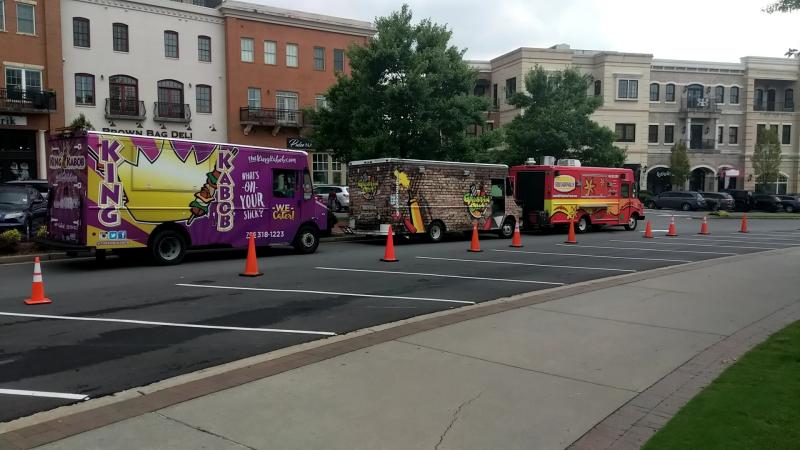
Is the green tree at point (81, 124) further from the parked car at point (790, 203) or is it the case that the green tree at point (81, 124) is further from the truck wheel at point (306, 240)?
A: the parked car at point (790, 203)

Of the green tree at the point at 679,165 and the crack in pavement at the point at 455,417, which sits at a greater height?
the green tree at the point at 679,165

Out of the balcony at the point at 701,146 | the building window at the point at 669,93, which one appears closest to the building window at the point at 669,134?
the balcony at the point at 701,146

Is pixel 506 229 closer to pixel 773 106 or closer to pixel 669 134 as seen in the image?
pixel 669 134

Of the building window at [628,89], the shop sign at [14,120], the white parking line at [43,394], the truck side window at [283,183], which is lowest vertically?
the white parking line at [43,394]

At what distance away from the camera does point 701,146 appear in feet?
184

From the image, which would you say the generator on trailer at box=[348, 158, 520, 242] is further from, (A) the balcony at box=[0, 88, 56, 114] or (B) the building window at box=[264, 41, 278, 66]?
(B) the building window at box=[264, 41, 278, 66]

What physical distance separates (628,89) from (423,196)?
126 ft

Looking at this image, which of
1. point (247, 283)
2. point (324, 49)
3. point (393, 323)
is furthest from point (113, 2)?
point (393, 323)

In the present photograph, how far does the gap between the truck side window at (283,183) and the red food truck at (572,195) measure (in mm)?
11218

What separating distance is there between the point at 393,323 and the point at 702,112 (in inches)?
2165

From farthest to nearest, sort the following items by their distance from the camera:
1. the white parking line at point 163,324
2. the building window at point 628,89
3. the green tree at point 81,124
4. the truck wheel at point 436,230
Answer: the building window at point 628,89 < the truck wheel at point 436,230 < the green tree at point 81,124 < the white parking line at point 163,324

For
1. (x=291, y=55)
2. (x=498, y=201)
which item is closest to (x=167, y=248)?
(x=498, y=201)

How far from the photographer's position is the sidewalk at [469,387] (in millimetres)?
4320

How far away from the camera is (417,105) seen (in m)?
23.8
